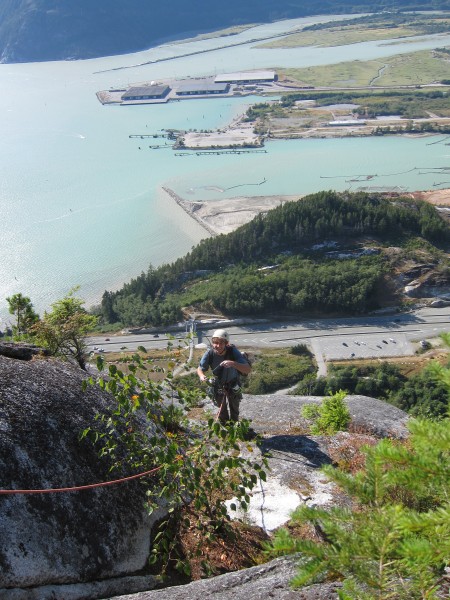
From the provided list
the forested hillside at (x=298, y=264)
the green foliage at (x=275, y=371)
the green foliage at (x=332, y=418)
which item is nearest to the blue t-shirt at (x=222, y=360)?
the green foliage at (x=332, y=418)

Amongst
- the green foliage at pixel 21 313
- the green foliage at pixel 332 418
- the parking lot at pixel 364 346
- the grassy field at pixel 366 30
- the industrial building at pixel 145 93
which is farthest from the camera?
the grassy field at pixel 366 30

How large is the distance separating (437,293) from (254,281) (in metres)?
8.79

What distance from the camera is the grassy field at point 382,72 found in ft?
237

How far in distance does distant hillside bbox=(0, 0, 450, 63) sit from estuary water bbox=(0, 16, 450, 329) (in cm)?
3275

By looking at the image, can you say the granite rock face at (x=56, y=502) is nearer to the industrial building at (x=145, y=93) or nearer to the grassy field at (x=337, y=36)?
the industrial building at (x=145, y=93)

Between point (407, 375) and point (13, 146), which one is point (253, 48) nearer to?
point (13, 146)

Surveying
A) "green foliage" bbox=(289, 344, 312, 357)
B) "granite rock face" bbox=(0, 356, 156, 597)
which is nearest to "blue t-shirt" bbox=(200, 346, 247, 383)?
"granite rock face" bbox=(0, 356, 156, 597)

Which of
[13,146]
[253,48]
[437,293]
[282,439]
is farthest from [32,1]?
[282,439]

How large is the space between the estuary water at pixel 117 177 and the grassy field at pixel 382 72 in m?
11.2

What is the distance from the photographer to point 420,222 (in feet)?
109

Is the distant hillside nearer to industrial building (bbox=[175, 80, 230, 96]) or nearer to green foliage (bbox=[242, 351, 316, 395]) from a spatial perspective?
industrial building (bbox=[175, 80, 230, 96])

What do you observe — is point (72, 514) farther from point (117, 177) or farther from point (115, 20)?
point (115, 20)

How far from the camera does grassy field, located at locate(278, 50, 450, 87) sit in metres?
72.2

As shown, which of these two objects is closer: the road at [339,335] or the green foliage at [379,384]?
the green foliage at [379,384]
